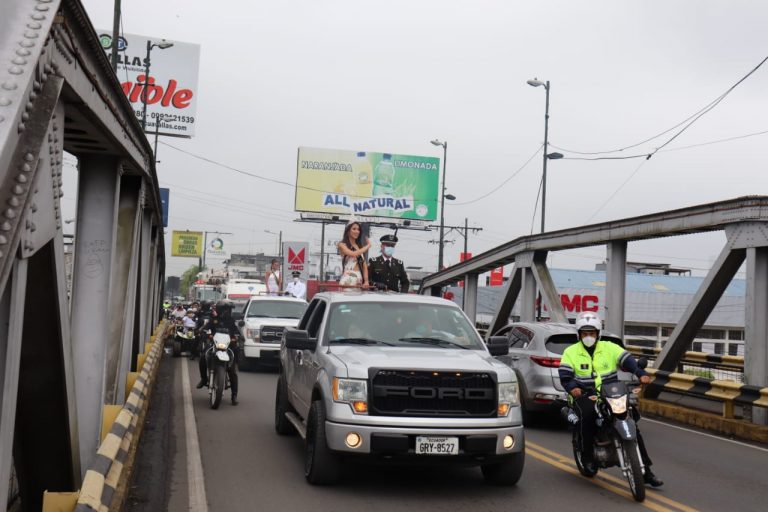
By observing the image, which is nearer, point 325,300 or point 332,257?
point 325,300

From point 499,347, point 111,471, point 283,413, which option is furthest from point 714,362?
point 111,471

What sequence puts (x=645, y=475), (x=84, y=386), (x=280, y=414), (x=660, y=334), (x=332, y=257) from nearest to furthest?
1. (x=84, y=386)
2. (x=645, y=475)
3. (x=280, y=414)
4. (x=660, y=334)
5. (x=332, y=257)

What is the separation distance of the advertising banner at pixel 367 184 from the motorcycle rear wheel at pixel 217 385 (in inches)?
1815

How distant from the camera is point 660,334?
155 ft

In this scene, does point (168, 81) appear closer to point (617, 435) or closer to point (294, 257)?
point (294, 257)

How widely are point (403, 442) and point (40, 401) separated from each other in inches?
127

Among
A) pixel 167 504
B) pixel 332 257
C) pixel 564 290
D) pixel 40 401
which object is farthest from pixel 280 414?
pixel 332 257

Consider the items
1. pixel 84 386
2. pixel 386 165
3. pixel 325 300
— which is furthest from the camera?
pixel 386 165

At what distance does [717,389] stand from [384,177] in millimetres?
48164

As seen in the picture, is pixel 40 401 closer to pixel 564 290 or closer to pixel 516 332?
pixel 516 332

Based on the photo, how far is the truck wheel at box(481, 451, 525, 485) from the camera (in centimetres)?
757

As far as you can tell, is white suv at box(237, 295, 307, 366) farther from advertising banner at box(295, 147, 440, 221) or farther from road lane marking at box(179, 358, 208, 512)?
advertising banner at box(295, 147, 440, 221)

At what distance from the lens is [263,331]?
20.0 m

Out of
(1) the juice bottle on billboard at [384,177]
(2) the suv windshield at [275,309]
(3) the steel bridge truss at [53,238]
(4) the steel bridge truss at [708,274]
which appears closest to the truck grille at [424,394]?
(3) the steel bridge truss at [53,238]
